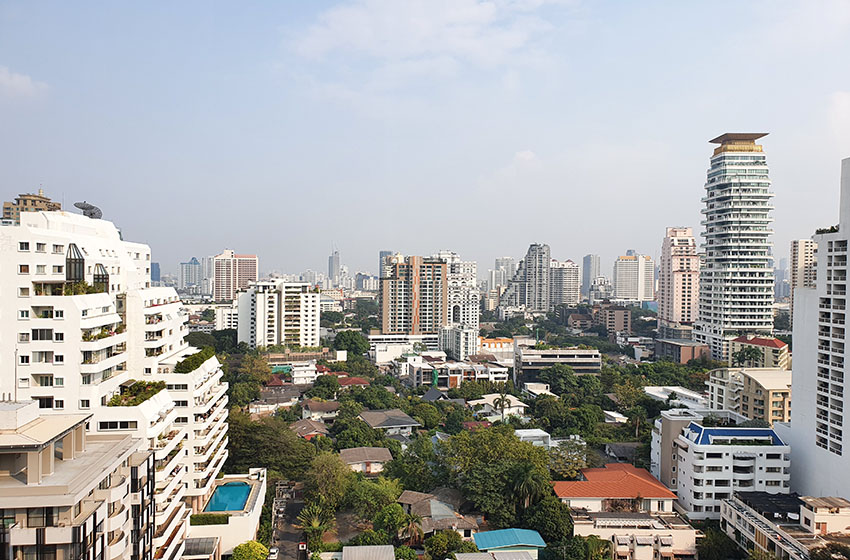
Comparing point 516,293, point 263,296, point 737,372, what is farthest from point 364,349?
point 516,293

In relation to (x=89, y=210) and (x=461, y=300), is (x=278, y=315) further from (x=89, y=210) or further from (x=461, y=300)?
(x=89, y=210)

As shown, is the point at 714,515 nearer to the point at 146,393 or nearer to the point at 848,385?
the point at 848,385

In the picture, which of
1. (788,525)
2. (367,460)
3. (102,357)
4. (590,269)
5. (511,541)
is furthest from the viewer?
(590,269)

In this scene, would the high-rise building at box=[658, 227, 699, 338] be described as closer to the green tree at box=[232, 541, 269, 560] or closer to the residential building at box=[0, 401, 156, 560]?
the green tree at box=[232, 541, 269, 560]

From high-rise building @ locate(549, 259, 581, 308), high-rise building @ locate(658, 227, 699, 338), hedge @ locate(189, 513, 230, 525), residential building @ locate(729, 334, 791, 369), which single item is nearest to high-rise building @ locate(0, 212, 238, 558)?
hedge @ locate(189, 513, 230, 525)

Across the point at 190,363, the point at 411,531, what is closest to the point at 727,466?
the point at 411,531

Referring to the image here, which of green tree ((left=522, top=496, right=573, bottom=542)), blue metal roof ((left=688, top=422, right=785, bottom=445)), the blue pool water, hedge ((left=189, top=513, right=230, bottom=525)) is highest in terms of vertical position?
blue metal roof ((left=688, top=422, right=785, bottom=445))
